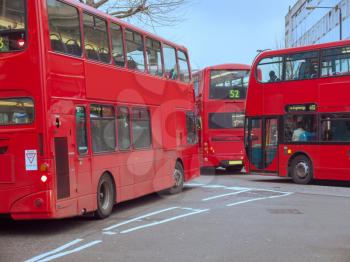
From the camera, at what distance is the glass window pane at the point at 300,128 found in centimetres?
1802

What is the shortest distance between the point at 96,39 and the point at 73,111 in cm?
189

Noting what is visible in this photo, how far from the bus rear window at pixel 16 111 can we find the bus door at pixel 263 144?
11.4 metres

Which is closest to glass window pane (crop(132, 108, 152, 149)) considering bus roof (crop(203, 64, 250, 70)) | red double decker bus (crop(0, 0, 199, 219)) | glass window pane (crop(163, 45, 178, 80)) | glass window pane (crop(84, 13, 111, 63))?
red double decker bus (crop(0, 0, 199, 219))

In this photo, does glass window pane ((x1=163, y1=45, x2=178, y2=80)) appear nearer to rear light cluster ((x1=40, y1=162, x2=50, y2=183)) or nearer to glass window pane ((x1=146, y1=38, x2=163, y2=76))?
glass window pane ((x1=146, y1=38, x2=163, y2=76))

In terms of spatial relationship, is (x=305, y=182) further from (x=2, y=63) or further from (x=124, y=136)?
(x=2, y=63)

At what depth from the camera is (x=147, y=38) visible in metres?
13.9

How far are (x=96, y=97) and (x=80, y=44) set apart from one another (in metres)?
1.06

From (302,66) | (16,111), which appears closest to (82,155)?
(16,111)

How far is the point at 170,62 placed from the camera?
50.7ft

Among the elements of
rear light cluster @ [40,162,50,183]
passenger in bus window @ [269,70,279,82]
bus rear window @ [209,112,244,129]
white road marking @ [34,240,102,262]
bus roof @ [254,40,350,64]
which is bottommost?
white road marking @ [34,240,102,262]

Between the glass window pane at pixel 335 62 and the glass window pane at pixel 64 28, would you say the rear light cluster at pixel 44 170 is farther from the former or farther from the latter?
the glass window pane at pixel 335 62

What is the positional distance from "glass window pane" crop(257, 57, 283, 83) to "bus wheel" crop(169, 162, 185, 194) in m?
5.15

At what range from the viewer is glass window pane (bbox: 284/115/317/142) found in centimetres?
1802

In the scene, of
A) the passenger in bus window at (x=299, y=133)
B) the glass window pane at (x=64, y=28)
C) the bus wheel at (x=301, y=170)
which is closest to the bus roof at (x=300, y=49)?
the passenger in bus window at (x=299, y=133)
